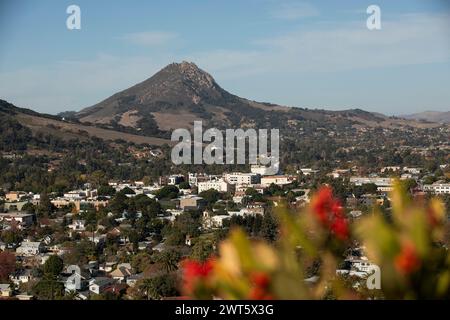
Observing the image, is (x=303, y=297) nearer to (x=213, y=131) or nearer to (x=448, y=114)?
(x=213, y=131)

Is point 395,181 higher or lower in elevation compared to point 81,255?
higher

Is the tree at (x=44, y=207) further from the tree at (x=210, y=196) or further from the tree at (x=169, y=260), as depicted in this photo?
the tree at (x=169, y=260)

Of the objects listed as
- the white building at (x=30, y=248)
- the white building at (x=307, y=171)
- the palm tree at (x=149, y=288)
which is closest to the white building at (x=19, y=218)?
the white building at (x=30, y=248)

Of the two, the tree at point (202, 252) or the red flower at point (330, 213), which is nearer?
the red flower at point (330, 213)

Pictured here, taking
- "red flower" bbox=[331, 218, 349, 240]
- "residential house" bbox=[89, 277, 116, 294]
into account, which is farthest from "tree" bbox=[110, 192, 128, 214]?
"red flower" bbox=[331, 218, 349, 240]
